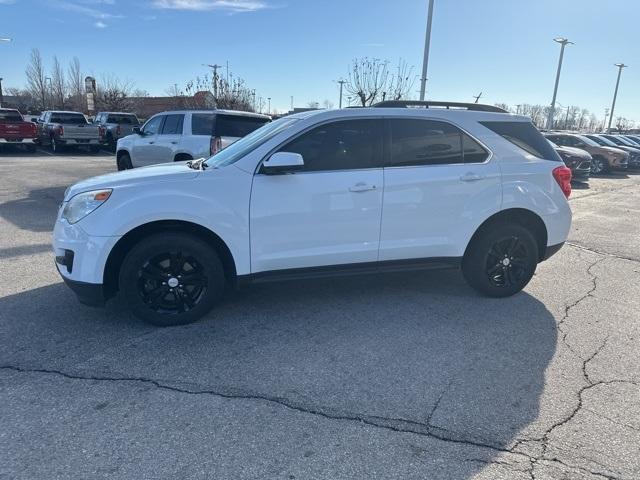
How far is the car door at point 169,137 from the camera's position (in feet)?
33.5

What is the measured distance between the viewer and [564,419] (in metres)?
3.05

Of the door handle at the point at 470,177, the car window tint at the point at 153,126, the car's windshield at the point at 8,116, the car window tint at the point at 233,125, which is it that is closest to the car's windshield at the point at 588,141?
the car window tint at the point at 233,125

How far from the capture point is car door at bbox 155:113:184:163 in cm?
1021

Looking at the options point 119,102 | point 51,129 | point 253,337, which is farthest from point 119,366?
point 119,102

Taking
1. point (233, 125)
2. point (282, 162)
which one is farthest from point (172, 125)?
point (282, 162)

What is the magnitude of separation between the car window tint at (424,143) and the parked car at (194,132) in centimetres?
559

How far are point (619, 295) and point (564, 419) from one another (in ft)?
9.96

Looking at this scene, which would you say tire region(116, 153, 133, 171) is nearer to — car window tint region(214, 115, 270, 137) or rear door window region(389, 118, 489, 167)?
car window tint region(214, 115, 270, 137)

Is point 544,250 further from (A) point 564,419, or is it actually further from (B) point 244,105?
(B) point 244,105

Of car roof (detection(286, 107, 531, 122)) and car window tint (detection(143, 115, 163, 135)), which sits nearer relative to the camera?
car roof (detection(286, 107, 531, 122))

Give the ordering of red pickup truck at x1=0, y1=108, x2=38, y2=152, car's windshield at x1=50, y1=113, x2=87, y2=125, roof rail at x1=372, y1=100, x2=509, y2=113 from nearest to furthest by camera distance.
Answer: roof rail at x1=372, y1=100, x2=509, y2=113 → red pickup truck at x1=0, y1=108, x2=38, y2=152 → car's windshield at x1=50, y1=113, x2=87, y2=125

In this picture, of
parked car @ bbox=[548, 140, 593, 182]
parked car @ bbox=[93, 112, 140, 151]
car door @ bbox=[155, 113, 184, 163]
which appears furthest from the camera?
parked car @ bbox=[93, 112, 140, 151]

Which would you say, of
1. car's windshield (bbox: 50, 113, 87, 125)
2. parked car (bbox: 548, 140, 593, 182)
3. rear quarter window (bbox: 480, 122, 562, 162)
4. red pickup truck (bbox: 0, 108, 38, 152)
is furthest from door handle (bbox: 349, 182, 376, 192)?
red pickup truck (bbox: 0, 108, 38, 152)

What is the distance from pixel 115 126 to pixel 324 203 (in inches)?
890
